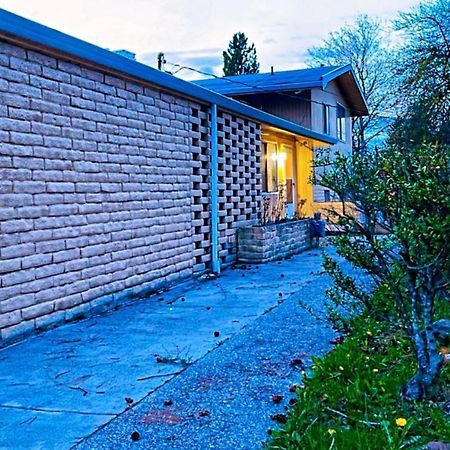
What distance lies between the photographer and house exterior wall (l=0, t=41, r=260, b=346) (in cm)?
525

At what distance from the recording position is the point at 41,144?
5578mm

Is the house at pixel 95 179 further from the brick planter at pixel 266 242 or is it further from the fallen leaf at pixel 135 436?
the fallen leaf at pixel 135 436

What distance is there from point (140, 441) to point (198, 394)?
74 centimetres

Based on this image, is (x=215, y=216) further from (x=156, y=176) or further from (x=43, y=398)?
(x=43, y=398)

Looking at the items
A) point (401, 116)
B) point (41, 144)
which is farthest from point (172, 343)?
point (401, 116)

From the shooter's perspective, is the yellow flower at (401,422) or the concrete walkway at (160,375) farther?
the concrete walkway at (160,375)

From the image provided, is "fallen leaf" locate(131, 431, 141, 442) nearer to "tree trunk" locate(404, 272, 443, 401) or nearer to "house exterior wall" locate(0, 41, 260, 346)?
"tree trunk" locate(404, 272, 443, 401)

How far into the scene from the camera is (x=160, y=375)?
411cm

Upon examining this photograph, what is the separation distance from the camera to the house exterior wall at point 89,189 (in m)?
5.25

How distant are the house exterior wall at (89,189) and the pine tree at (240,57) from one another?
3200 cm

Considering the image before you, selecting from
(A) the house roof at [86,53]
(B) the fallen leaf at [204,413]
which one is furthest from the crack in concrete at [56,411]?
(A) the house roof at [86,53]

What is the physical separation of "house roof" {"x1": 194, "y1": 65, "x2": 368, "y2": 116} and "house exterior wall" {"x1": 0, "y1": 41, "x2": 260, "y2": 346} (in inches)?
342

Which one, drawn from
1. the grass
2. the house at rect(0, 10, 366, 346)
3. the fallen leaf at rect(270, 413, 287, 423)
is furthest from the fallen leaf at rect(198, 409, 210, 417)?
the house at rect(0, 10, 366, 346)

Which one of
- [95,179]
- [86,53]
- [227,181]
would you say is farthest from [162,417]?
[227,181]
